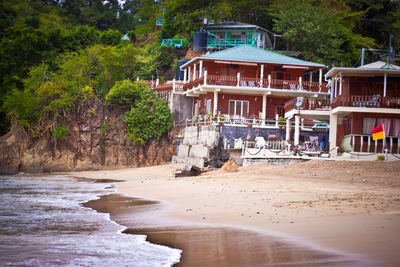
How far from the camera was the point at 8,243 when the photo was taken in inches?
337

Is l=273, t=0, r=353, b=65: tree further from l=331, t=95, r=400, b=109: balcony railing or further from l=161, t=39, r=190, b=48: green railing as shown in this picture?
l=331, t=95, r=400, b=109: balcony railing

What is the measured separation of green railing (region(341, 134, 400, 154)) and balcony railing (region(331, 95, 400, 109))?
5.57ft

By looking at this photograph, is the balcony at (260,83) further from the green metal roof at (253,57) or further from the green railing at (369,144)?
the green railing at (369,144)

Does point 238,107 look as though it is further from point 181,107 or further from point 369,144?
point 369,144

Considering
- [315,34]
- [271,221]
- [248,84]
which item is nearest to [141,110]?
[248,84]

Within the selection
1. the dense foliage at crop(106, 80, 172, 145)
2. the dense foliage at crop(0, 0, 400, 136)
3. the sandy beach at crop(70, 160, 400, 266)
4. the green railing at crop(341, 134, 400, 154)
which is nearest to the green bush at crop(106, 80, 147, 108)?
the dense foliage at crop(106, 80, 172, 145)

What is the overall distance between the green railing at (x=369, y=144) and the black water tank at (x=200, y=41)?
25717mm

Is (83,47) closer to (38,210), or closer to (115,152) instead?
(115,152)

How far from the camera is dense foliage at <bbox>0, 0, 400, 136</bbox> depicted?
3922cm

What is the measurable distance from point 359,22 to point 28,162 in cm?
3806

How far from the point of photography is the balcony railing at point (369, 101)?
26.8m

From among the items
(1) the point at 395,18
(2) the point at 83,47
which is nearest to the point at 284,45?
(1) the point at 395,18

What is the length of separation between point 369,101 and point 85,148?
2187 centimetres

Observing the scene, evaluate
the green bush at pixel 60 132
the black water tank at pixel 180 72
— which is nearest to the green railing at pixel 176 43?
the black water tank at pixel 180 72
